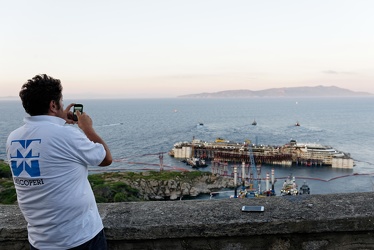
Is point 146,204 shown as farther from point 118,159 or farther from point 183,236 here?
point 118,159

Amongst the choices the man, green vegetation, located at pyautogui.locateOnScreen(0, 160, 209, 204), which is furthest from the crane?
the man

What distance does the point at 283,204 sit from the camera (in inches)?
117

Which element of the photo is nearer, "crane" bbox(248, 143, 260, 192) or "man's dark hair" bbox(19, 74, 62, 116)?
"man's dark hair" bbox(19, 74, 62, 116)

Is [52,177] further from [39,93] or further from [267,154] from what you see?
[267,154]

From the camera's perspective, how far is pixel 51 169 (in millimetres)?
1974

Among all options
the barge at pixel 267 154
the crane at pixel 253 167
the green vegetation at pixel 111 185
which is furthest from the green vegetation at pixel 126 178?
the barge at pixel 267 154

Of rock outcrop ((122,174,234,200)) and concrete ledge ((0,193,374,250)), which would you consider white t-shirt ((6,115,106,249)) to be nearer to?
concrete ledge ((0,193,374,250))

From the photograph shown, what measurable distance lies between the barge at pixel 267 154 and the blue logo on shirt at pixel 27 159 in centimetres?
5537

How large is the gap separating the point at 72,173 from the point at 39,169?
170 mm

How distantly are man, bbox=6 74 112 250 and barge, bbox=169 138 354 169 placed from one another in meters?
55.2

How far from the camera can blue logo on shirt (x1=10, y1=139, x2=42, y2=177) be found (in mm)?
1977

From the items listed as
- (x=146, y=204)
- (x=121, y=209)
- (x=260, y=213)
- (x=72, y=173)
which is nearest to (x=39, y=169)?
(x=72, y=173)

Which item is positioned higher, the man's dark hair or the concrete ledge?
the man's dark hair

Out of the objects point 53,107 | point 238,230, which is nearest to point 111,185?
point 238,230
